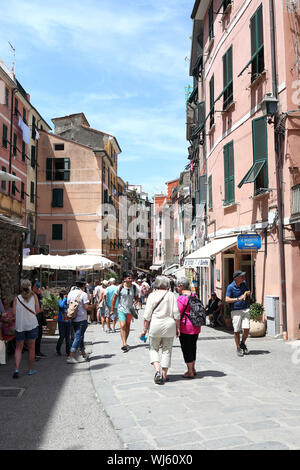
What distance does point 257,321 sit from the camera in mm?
11836

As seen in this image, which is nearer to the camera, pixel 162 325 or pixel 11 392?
pixel 11 392

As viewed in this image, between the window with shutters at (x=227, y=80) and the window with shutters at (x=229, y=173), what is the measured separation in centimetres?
165

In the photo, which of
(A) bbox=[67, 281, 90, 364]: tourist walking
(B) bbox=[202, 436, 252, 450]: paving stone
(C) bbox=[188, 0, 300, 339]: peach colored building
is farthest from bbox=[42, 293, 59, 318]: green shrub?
(B) bbox=[202, 436, 252, 450]: paving stone

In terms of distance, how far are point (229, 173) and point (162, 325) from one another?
9.90 metres

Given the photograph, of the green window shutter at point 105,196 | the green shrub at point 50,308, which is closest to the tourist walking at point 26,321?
the green shrub at point 50,308

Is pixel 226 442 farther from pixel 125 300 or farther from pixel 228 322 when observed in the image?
pixel 228 322

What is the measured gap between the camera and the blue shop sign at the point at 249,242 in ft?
39.1

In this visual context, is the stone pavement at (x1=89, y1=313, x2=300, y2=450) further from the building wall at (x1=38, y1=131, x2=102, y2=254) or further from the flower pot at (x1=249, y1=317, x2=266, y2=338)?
the building wall at (x1=38, y1=131, x2=102, y2=254)

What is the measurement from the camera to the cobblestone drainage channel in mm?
6191

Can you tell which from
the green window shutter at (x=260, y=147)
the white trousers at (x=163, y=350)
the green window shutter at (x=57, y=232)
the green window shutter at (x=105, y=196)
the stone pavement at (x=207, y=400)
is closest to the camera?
the stone pavement at (x=207, y=400)

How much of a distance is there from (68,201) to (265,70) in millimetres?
29097

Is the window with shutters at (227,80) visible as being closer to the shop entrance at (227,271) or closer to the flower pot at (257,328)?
the shop entrance at (227,271)

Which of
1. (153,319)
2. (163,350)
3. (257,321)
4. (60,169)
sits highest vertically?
(60,169)

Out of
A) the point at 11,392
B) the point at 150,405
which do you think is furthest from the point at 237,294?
the point at 11,392
